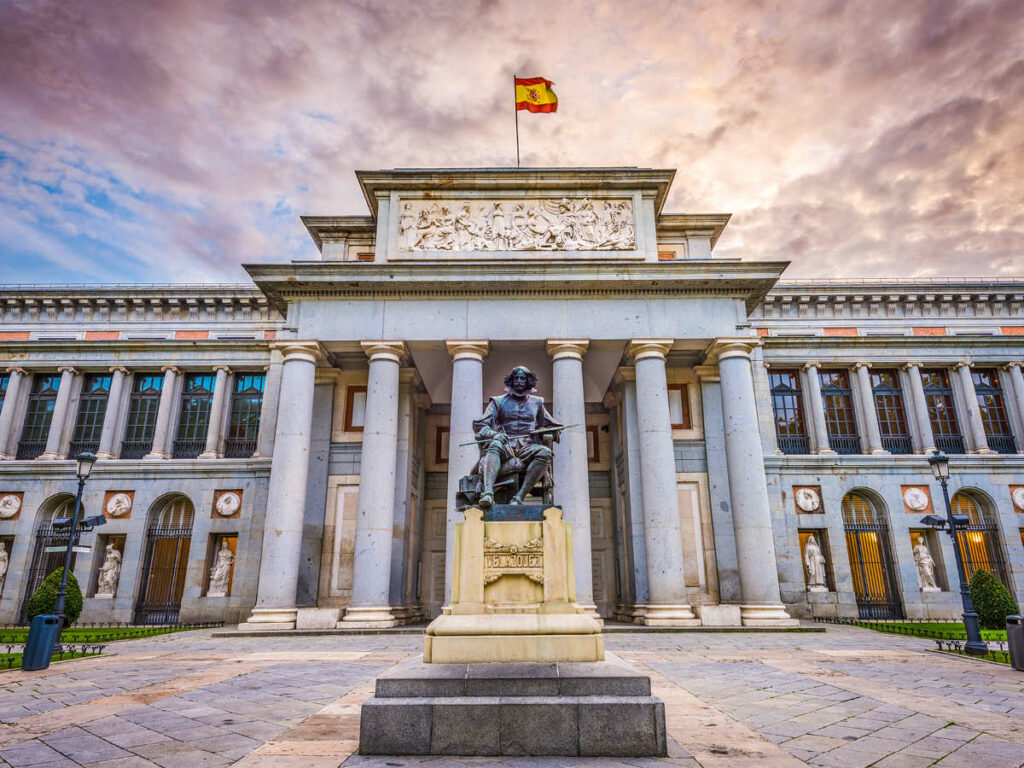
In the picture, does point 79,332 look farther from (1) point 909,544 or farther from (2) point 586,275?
(1) point 909,544

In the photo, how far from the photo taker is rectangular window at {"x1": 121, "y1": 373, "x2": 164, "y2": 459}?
28438 millimetres

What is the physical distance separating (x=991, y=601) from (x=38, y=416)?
128 ft

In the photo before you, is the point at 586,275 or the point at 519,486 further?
the point at 586,275

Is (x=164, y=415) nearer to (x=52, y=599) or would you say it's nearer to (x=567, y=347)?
(x=52, y=599)

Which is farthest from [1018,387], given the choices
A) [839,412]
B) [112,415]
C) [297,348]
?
[112,415]

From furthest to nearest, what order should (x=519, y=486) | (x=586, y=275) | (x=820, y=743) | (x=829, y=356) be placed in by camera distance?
(x=829, y=356) < (x=586, y=275) < (x=519, y=486) < (x=820, y=743)

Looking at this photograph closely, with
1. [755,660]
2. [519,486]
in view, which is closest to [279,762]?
[519,486]

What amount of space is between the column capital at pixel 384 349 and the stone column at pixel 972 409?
2627 centimetres

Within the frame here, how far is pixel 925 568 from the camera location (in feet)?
83.9

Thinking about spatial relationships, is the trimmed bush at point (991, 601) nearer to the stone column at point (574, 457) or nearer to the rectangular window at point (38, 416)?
the stone column at point (574, 457)

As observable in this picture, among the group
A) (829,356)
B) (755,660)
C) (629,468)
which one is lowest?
(755,660)

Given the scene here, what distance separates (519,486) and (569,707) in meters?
3.20

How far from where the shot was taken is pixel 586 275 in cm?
2183

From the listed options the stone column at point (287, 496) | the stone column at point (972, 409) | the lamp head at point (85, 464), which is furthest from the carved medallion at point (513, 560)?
the stone column at point (972, 409)
